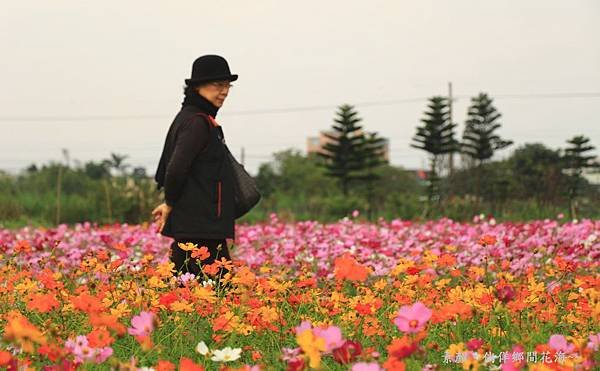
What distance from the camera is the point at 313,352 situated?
1.65m

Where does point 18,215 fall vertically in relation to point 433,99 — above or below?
below

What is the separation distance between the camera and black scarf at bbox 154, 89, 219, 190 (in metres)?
4.65

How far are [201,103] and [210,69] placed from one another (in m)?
0.21

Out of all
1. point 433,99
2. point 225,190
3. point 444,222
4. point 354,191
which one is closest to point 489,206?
point 444,222

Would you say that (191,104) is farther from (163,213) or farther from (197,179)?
(163,213)

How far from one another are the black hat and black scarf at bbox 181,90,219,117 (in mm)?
98

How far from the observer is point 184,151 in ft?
14.8

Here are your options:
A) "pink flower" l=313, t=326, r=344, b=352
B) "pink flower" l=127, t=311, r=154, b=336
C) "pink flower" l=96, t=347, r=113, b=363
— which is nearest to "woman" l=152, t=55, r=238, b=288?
"pink flower" l=127, t=311, r=154, b=336

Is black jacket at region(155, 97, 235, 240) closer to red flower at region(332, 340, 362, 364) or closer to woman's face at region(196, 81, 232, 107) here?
woman's face at region(196, 81, 232, 107)

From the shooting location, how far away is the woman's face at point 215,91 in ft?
15.2

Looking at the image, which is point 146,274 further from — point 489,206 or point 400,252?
point 489,206

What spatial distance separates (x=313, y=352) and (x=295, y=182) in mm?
62323

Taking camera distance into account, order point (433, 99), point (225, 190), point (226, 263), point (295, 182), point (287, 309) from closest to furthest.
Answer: point (226, 263), point (287, 309), point (225, 190), point (433, 99), point (295, 182)

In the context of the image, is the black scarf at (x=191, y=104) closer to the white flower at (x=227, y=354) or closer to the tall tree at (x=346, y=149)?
the white flower at (x=227, y=354)
